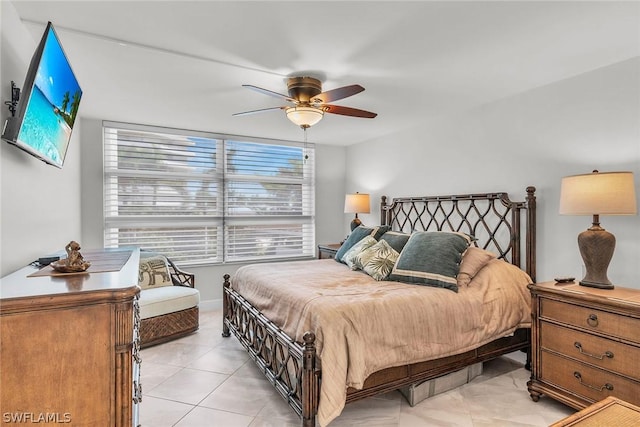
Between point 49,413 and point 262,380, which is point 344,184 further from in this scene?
point 49,413

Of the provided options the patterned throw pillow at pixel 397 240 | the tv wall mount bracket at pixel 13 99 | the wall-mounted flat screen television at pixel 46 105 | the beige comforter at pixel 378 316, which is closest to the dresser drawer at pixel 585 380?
the beige comforter at pixel 378 316

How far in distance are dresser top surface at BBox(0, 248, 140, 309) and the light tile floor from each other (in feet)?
3.82

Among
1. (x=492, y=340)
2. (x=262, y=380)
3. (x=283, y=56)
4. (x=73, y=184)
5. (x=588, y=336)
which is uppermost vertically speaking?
(x=283, y=56)

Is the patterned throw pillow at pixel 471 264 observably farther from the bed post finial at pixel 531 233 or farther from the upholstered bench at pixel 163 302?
the upholstered bench at pixel 163 302

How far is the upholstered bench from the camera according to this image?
3318mm

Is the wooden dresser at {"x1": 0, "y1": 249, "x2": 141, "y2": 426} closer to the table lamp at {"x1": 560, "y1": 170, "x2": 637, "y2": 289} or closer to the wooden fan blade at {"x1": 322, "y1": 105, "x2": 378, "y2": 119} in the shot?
the wooden fan blade at {"x1": 322, "y1": 105, "x2": 378, "y2": 119}

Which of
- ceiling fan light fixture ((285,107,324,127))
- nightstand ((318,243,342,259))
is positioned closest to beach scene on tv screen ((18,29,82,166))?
ceiling fan light fixture ((285,107,324,127))

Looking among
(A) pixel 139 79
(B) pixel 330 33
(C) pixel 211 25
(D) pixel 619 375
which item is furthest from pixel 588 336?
(A) pixel 139 79

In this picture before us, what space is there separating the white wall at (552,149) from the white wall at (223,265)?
5.86ft

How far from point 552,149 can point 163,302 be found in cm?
393

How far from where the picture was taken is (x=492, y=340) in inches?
101

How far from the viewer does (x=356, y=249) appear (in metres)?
3.56

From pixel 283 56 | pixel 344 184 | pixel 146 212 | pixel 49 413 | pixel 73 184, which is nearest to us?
pixel 49 413

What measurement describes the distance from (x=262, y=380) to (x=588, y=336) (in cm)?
234
